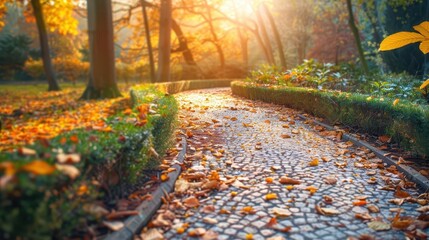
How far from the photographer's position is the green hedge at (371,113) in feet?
15.1

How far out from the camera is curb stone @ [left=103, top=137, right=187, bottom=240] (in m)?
2.62

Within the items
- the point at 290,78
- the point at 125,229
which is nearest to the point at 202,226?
the point at 125,229

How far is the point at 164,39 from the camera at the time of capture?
19.9m

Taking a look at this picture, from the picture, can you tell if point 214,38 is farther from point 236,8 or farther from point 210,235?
point 210,235

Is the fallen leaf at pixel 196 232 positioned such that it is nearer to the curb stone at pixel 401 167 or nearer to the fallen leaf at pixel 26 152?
the fallen leaf at pixel 26 152

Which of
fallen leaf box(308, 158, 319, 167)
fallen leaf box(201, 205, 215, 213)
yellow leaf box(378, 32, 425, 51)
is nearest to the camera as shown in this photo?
yellow leaf box(378, 32, 425, 51)

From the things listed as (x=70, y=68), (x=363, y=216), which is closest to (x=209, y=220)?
(x=363, y=216)

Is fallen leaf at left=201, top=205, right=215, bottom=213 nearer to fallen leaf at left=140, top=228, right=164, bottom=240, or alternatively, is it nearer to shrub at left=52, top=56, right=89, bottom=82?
fallen leaf at left=140, top=228, right=164, bottom=240

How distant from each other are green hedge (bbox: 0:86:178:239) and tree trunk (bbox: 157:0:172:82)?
1665cm

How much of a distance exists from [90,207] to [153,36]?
1112 inches

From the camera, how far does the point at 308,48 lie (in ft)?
124

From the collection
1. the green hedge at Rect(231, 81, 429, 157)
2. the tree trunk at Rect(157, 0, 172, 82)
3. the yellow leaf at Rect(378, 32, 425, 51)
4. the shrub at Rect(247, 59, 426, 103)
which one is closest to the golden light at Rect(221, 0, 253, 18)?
the tree trunk at Rect(157, 0, 172, 82)

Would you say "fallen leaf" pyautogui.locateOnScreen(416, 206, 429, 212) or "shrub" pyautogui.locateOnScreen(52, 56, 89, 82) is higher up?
"shrub" pyautogui.locateOnScreen(52, 56, 89, 82)

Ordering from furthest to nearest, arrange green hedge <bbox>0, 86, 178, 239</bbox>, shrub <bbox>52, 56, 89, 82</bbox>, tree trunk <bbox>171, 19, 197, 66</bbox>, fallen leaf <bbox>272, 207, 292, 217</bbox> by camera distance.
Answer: shrub <bbox>52, 56, 89, 82</bbox> → tree trunk <bbox>171, 19, 197, 66</bbox> → fallen leaf <bbox>272, 207, 292, 217</bbox> → green hedge <bbox>0, 86, 178, 239</bbox>
